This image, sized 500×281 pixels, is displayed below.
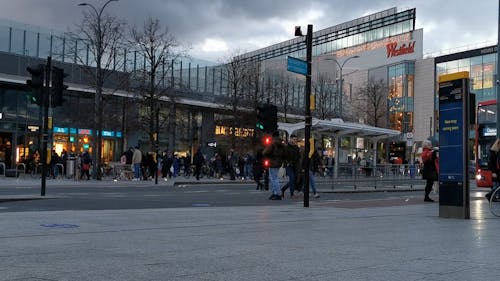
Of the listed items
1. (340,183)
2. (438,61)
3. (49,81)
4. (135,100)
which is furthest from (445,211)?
(438,61)

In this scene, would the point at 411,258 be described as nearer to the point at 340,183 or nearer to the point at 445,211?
the point at 445,211

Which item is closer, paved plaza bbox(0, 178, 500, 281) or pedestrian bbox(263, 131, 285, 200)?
paved plaza bbox(0, 178, 500, 281)

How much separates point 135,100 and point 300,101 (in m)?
31.3

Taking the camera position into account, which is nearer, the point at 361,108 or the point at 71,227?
the point at 71,227

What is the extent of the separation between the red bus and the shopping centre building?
7.75 metres

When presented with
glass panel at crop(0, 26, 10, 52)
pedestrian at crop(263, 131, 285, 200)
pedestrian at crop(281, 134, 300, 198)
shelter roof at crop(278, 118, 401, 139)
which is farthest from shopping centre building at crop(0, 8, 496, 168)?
pedestrian at crop(263, 131, 285, 200)

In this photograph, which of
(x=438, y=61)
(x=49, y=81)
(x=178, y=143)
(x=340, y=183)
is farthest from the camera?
(x=438, y=61)

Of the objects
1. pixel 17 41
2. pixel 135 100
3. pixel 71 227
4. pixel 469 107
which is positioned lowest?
pixel 71 227

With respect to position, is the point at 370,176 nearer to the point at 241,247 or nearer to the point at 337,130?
the point at 337,130

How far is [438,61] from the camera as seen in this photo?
81500mm

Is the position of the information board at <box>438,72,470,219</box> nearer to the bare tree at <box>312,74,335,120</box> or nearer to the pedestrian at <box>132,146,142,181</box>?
the pedestrian at <box>132,146,142,181</box>

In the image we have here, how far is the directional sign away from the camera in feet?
50.4

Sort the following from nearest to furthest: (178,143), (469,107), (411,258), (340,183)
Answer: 1. (411,258)
2. (469,107)
3. (340,183)
4. (178,143)

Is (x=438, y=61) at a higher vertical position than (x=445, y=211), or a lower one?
higher
